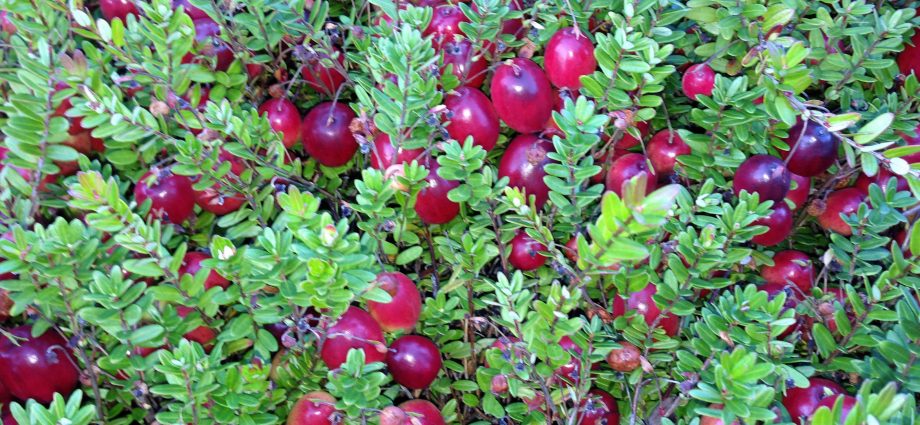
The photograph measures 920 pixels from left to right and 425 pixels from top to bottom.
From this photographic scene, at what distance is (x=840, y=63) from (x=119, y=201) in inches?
45.1

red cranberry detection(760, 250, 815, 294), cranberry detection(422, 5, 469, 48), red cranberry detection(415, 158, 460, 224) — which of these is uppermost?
cranberry detection(422, 5, 469, 48)

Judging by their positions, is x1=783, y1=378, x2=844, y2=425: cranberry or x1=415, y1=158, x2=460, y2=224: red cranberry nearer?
x1=783, y1=378, x2=844, y2=425: cranberry

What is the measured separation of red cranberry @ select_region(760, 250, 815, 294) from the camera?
3.70 ft

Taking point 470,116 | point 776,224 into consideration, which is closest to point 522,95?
point 470,116

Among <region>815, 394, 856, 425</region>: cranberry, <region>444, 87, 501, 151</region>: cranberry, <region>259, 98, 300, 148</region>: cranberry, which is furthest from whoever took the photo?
<region>259, 98, 300, 148</region>: cranberry

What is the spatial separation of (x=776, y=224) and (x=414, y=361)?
2.06 feet

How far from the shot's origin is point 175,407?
98cm

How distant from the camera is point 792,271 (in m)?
1.13

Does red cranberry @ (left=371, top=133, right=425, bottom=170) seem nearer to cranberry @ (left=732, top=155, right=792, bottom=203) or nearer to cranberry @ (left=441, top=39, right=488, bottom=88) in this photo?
cranberry @ (left=441, top=39, right=488, bottom=88)

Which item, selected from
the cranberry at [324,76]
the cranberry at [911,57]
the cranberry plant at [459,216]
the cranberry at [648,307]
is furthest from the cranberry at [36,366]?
the cranberry at [911,57]

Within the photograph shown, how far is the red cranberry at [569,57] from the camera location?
1.11m

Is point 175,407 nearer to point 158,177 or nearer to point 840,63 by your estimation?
point 158,177

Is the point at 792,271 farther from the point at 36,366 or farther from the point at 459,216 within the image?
the point at 36,366

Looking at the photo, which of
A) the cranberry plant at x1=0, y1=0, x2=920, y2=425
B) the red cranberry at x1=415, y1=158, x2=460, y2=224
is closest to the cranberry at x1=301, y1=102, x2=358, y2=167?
the cranberry plant at x1=0, y1=0, x2=920, y2=425
